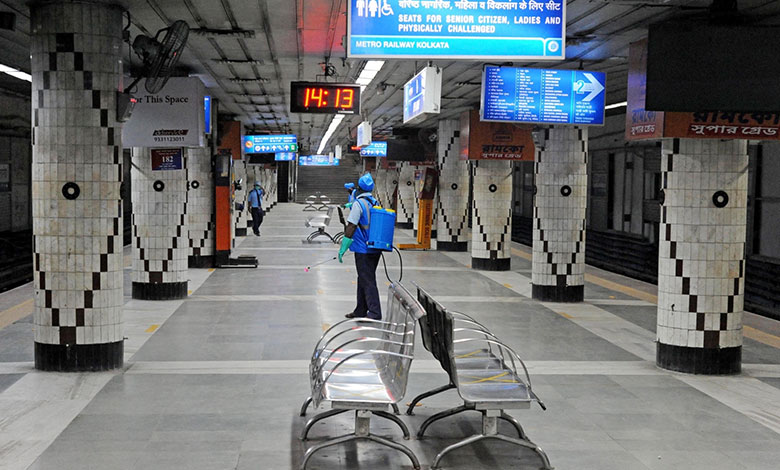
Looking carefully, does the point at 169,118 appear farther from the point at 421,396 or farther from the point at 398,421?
the point at 398,421

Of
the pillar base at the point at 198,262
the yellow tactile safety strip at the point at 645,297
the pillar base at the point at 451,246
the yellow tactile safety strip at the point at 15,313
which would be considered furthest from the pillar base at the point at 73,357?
the pillar base at the point at 451,246

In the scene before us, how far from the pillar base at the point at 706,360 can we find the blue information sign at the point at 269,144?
54.7ft

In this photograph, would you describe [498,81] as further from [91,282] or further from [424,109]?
[91,282]

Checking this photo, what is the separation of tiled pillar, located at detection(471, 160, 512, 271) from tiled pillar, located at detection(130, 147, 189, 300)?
7.13m

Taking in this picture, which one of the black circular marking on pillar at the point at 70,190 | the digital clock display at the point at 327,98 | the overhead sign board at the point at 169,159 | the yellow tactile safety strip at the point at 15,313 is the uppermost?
the digital clock display at the point at 327,98

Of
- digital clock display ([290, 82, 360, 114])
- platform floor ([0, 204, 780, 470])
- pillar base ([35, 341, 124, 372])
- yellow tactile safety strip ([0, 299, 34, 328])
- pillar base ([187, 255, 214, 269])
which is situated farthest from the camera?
pillar base ([187, 255, 214, 269])

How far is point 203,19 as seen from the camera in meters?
8.98

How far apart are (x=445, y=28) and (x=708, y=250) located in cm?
383

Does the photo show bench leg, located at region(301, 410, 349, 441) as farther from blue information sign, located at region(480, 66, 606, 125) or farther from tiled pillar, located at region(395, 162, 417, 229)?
tiled pillar, located at region(395, 162, 417, 229)

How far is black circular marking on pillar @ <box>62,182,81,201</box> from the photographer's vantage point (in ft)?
23.9

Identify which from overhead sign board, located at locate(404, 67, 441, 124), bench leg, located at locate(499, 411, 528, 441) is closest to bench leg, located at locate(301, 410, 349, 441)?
bench leg, located at locate(499, 411, 528, 441)

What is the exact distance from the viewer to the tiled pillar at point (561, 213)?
40.2ft

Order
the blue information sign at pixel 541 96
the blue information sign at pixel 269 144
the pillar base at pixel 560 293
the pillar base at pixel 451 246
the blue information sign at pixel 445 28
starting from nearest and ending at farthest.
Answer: the blue information sign at pixel 445 28
the blue information sign at pixel 541 96
the pillar base at pixel 560 293
the pillar base at pixel 451 246
the blue information sign at pixel 269 144

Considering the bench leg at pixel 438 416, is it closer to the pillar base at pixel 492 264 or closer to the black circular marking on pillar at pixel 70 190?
the black circular marking on pillar at pixel 70 190
